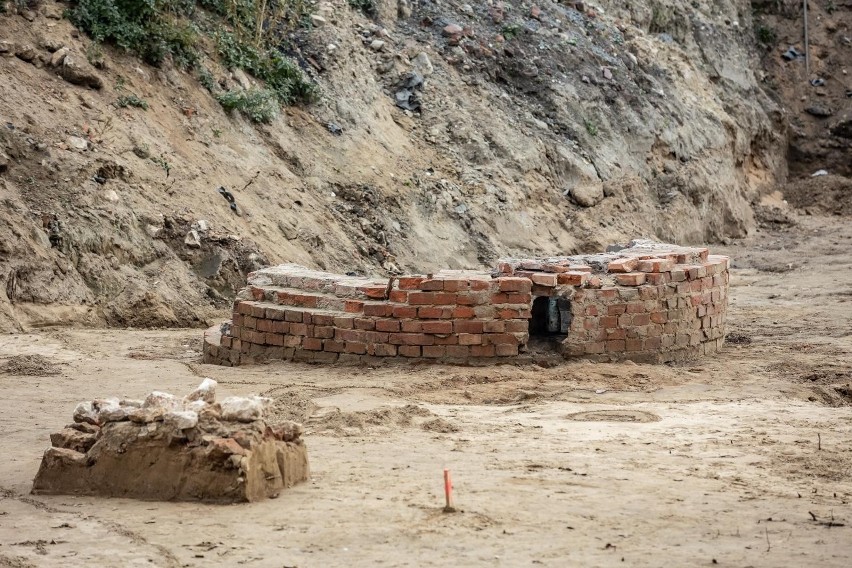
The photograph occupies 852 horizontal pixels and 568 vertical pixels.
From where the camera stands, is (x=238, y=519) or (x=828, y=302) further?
(x=828, y=302)

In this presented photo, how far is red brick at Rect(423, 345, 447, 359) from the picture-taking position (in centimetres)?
805

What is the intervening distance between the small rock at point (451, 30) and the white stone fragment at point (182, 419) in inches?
470

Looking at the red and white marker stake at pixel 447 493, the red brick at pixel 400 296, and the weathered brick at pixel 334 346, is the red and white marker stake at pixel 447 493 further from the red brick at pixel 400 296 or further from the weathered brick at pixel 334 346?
the weathered brick at pixel 334 346

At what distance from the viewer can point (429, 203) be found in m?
13.7

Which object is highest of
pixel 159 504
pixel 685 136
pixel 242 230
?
pixel 685 136

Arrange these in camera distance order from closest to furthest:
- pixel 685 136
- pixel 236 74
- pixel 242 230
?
pixel 242 230, pixel 236 74, pixel 685 136

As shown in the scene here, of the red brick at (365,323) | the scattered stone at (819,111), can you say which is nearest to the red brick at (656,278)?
the red brick at (365,323)

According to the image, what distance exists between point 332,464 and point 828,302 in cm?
759

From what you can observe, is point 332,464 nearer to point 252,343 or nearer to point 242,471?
→ point 242,471

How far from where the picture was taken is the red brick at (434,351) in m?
8.05

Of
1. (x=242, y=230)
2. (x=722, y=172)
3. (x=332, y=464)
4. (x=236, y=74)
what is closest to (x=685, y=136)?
(x=722, y=172)

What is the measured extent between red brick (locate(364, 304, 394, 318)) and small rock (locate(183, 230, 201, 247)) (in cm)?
310

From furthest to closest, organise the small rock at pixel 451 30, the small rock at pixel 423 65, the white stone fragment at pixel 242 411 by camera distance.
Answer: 1. the small rock at pixel 451 30
2. the small rock at pixel 423 65
3. the white stone fragment at pixel 242 411

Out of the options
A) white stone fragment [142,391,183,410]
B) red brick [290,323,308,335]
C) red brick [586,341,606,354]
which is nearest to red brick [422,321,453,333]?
red brick [290,323,308,335]
